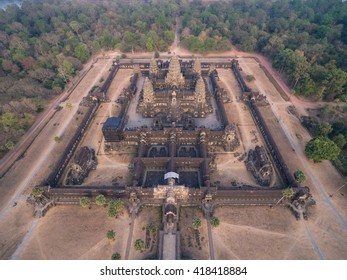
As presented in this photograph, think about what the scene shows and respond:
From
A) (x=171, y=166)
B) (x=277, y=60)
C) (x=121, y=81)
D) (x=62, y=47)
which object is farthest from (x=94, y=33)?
(x=171, y=166)

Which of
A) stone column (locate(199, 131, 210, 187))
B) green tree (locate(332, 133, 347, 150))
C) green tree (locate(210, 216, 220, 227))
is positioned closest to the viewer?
green tree (locate(210, 216, 220, 227))

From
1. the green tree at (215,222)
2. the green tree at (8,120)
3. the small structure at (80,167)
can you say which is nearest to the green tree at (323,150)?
the green tree at (215,222)

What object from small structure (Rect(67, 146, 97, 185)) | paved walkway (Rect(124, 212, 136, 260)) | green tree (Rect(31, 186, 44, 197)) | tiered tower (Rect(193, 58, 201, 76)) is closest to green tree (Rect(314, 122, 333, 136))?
tiered tower (Rect(193, 58, 201, 76))

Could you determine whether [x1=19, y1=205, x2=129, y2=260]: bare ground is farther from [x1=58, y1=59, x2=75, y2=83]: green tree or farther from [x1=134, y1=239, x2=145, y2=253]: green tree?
[x1=58, y1=59, x2=75, y2=83]: green tree

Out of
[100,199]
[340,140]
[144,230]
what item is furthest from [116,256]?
[340,140]

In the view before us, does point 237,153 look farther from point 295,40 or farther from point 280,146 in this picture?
point 295,40

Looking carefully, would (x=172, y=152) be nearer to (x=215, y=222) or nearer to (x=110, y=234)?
(x=215, y=222)
